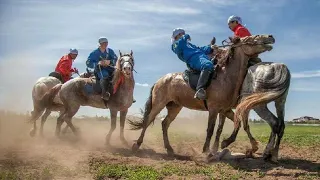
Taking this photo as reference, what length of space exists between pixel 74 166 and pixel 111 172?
122 centimetres

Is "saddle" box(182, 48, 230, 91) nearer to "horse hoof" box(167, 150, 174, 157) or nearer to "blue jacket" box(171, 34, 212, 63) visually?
"blue jacket" box(171, 34, 212, 63)

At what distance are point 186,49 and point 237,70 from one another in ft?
5.24

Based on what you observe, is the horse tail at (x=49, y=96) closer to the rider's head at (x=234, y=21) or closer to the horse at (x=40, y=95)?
the horse at (x=40, y=95)

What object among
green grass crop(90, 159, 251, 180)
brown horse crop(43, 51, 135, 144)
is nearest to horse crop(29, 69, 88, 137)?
brown horse crop(43, 51, 135, 144)

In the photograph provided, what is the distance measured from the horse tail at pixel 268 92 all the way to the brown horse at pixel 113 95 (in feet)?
16.4

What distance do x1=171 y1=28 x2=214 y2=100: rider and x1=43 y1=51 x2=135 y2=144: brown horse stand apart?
240cm

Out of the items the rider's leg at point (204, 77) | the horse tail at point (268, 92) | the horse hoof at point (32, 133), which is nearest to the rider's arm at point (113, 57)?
the rider's leg at point (204, 77)

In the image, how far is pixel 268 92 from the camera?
9195 millimetres

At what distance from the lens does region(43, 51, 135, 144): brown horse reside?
1354 cm

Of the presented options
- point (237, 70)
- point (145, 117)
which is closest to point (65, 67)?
point (145, 117)

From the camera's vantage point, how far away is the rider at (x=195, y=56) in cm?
1033

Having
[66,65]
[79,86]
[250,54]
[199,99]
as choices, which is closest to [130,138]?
[79,86]

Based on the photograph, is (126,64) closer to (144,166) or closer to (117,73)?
(117,73)

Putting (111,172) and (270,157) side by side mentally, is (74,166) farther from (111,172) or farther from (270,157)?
(270,157)
